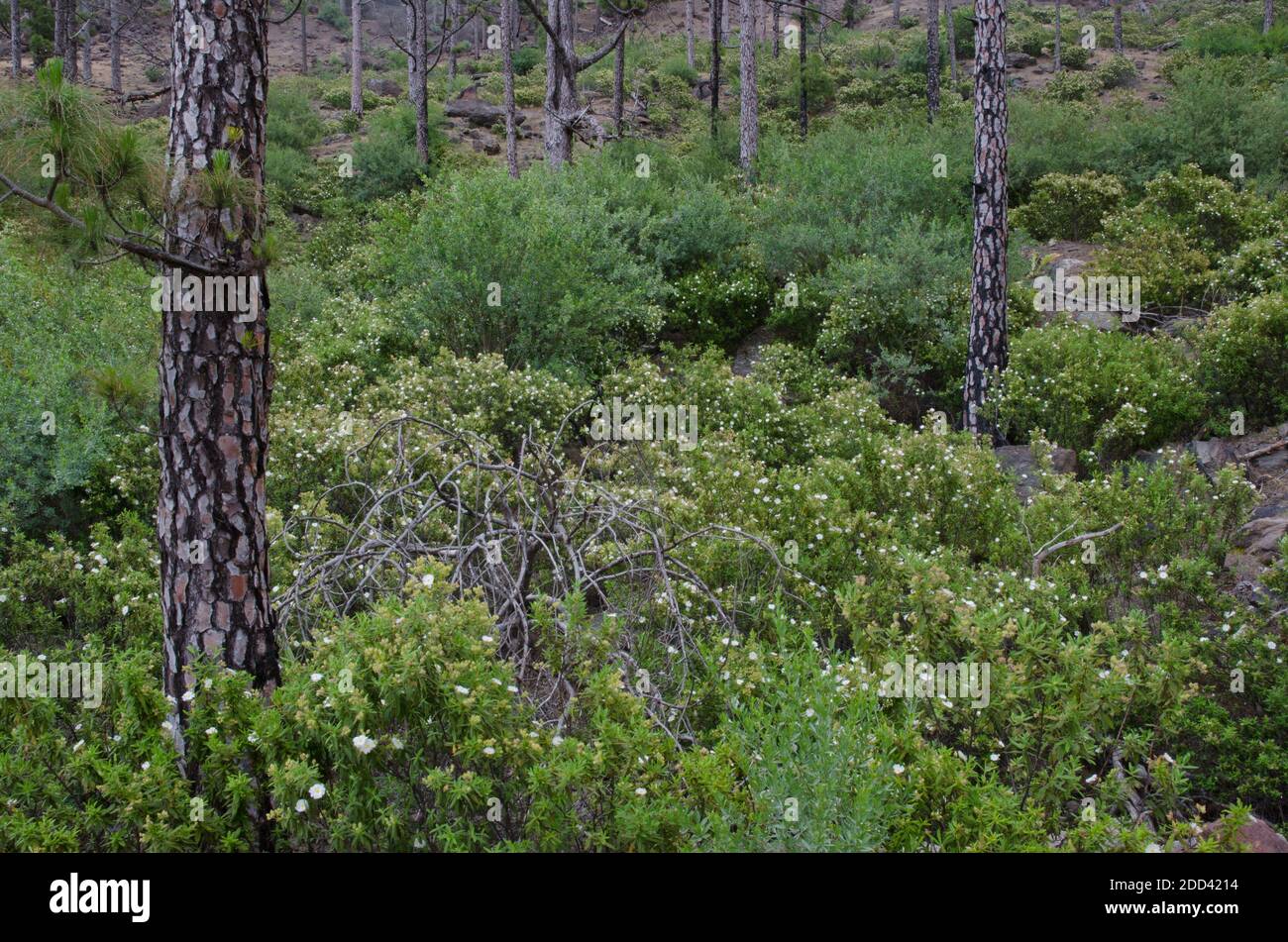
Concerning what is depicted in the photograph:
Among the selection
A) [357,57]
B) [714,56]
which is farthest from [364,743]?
[357,57]

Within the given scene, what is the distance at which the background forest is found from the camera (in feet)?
10.2

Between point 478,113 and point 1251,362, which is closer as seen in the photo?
point 1251,362

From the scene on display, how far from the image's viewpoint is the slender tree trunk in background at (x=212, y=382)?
3.46m

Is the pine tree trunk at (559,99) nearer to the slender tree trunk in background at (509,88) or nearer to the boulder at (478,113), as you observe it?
the slender tree trunk in background at (509,88)

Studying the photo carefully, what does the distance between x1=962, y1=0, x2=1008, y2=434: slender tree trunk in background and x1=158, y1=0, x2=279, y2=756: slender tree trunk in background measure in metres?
7.12

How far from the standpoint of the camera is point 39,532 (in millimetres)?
6867

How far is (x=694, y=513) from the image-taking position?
19.8 ft

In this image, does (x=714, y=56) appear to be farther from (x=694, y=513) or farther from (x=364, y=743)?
(x=364, y=743)

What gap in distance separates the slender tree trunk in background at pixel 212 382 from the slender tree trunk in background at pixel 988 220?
7123mm

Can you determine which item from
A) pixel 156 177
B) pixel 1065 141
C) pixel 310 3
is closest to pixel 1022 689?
pixel 156 177

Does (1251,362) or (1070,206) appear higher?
(1070,206)

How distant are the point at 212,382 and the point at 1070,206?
13.9 metres

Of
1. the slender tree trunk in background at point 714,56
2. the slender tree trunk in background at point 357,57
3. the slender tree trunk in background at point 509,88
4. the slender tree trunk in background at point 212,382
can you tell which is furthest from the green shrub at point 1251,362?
the slender tree trunk in background at point 357,57
